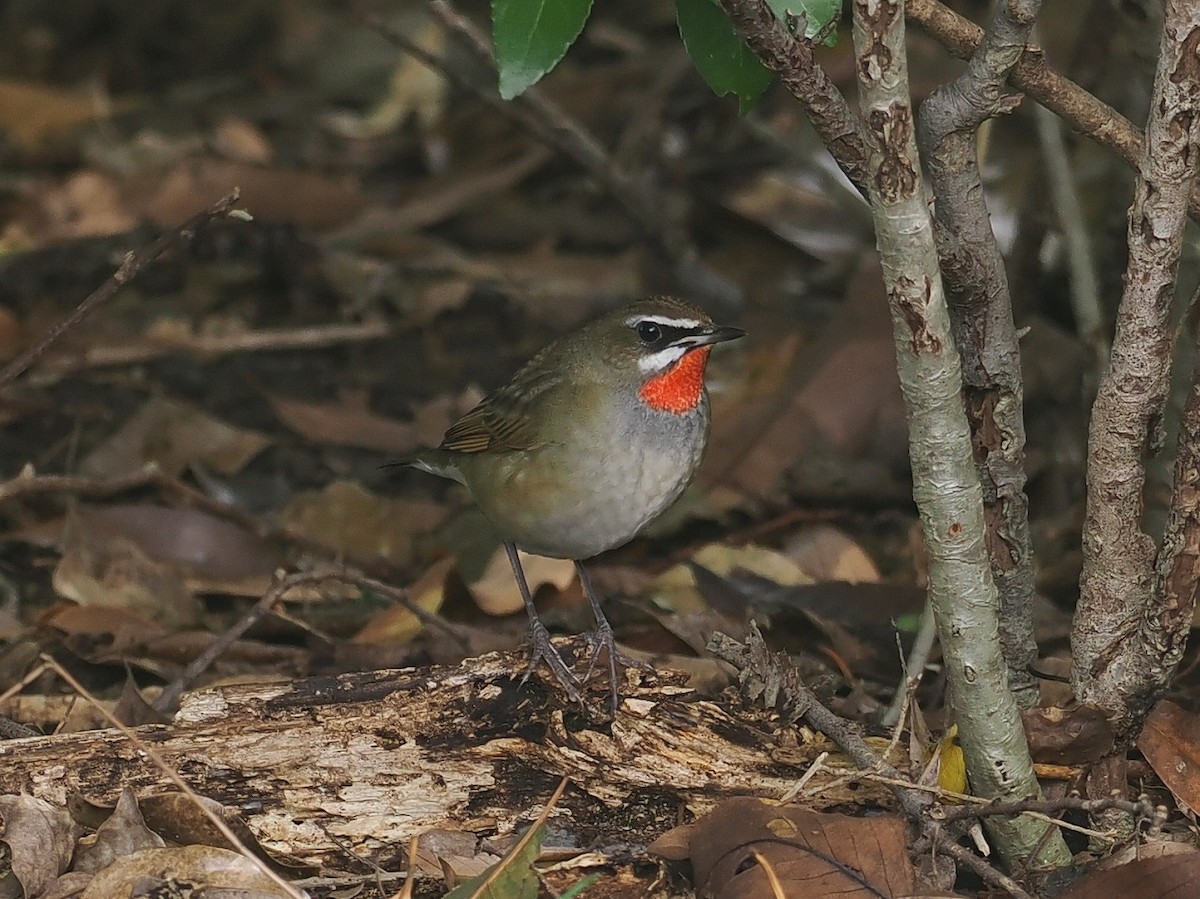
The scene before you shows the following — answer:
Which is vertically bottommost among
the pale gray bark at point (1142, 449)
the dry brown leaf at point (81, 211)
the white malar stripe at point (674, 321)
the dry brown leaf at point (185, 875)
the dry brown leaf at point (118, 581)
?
the dry brown leaf at point (118, 581)

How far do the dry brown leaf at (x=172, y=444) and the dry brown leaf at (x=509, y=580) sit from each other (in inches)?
58.5

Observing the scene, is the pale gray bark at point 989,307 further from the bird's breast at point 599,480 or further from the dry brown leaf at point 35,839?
the dry brown leaf at point 35,839

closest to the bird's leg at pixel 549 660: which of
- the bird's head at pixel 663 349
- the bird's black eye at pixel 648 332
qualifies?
the bird's head at pixel 663 349

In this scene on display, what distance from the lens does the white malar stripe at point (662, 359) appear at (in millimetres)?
5398

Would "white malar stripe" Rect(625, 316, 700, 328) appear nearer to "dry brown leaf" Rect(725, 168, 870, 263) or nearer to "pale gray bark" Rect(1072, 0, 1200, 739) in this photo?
"pale gray bark" Rect(1072, 0, 1200, 739)

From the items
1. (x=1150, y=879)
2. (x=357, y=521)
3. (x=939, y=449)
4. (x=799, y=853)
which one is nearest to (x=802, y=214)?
(x=357, y=521)

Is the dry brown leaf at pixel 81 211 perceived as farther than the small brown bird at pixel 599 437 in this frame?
Yes

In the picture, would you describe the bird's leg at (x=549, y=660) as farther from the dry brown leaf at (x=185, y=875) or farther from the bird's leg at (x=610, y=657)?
the dry brown leaf at (x=185, y=875)

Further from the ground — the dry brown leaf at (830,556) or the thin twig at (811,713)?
the thin twig at (811,713)

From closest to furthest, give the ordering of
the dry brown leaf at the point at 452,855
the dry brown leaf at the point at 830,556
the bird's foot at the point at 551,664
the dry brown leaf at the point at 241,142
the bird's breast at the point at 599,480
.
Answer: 1. the dry brown leaf at the point at 452,855
2. the bird's foot at the point at 551,664
3. the bird's breast at the point at 599,480
4. the dry brown leaf at the point at 830,556
5. the dry brown leaf at the point at 241,142

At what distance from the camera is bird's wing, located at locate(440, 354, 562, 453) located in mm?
5436

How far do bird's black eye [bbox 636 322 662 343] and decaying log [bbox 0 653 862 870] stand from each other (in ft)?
4.88

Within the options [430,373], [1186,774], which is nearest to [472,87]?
[430,373]

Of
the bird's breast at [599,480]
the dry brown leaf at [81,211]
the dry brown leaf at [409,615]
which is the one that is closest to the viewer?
the bird's breast at [599,480]
